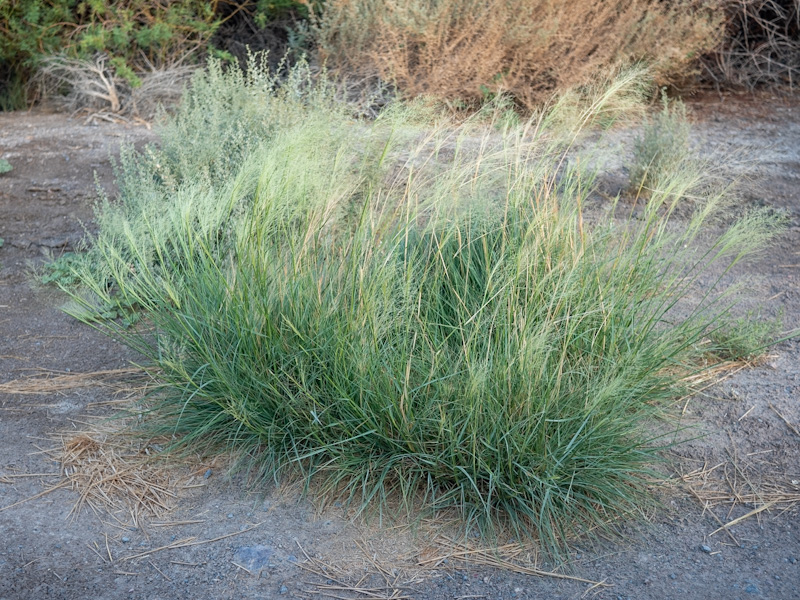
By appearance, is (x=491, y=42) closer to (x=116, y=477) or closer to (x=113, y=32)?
(x=113, y=32)

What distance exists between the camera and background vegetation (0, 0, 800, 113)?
6.09 metres

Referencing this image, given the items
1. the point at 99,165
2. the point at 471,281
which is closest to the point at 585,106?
the point at 471,281

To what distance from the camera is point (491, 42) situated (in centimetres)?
602

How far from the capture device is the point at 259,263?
2768mm

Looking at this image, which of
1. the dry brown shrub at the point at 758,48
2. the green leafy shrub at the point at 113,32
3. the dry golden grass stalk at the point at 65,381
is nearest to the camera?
the dry golden grass stalk at the point at 65,381

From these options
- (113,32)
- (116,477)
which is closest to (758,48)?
(113,32)

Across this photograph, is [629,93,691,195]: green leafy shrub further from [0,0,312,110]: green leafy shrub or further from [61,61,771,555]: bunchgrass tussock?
[0,0,312,110]: green leafy shrub

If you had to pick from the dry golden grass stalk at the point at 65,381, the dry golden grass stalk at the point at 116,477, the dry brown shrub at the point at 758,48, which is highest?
the dry brown shrub at the point at 758,48

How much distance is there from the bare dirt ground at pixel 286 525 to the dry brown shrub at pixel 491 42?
3357 mm

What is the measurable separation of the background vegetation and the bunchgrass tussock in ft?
8.85

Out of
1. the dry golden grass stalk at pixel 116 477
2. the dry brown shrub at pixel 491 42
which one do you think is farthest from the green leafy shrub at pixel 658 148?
the dry golden grass stalk at pixel 116 477

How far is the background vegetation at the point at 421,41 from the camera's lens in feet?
20.0

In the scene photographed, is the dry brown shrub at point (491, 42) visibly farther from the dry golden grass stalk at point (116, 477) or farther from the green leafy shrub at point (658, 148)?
the dry golden grass stalk at point (116, 477)

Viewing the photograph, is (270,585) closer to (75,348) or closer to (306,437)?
(306,437)
